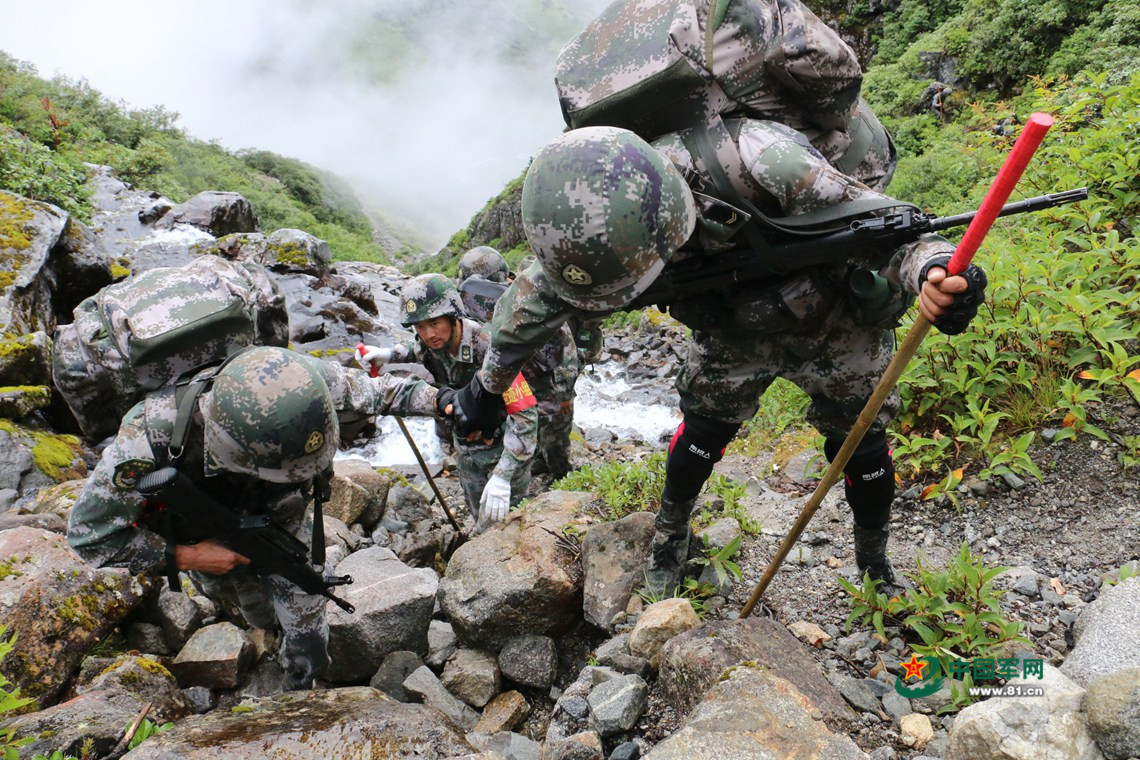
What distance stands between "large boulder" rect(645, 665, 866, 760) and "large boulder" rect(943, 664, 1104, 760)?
32cm

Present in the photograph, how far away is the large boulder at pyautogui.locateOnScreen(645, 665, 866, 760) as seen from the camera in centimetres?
203

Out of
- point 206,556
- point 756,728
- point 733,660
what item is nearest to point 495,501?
point 206,556

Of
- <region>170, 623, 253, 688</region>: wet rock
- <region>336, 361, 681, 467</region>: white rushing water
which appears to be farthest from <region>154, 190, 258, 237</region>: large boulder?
<region>170, 623, 253, 688</region>: wet rock

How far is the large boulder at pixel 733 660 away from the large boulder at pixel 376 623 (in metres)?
1.93

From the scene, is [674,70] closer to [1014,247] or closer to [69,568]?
[1014,247]

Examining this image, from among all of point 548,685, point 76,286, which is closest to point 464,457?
point 548,685

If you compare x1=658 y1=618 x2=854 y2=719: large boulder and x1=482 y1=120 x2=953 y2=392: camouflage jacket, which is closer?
x1=482 y1=120 x2=953 y2=392: camouflage jacket

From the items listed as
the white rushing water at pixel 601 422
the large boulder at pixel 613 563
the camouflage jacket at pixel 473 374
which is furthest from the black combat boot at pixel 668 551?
the white rushing water at pixel 601 422

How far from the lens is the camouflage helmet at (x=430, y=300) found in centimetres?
503

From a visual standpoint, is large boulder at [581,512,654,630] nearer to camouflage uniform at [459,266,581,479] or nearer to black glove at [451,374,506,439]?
black glove at [451,374,506,439]

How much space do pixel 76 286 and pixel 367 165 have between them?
74279 millimetres

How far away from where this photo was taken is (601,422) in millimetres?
11180

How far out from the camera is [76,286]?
9.12 meters

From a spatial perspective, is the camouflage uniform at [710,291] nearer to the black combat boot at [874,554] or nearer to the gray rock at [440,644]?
the black combat boot at [874,554]
